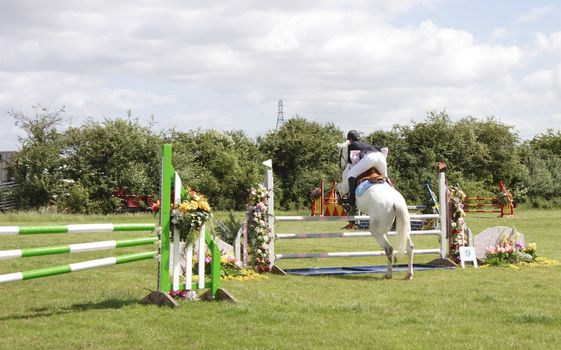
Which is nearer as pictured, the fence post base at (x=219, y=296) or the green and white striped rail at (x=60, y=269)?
the green and white striped rail at (x=60, y=269)

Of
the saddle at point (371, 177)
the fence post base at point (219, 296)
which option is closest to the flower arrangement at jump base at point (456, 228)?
the saddle at point (371, 177)

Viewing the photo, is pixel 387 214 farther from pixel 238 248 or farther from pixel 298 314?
pixel 298 314

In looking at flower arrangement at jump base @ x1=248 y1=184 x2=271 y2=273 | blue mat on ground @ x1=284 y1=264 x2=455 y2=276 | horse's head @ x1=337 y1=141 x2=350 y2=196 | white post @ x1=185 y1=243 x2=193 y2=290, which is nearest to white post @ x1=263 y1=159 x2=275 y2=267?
flower arrangement at jump base @ x1=248 y1=184 x2=271 y2=273

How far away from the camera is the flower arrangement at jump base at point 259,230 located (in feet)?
32.8

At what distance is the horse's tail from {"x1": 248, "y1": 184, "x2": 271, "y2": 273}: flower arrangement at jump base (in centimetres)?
192

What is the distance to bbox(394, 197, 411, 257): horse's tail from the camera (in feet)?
30.8

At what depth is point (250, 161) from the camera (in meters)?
30.6

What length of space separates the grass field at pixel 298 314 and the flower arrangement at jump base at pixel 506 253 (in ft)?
4.11

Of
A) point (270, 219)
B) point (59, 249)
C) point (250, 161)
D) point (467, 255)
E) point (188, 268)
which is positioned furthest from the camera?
point (250, 161)

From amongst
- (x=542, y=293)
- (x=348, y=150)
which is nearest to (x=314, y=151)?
(x=348, y=150)

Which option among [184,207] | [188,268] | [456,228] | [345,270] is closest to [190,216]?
[184,207]

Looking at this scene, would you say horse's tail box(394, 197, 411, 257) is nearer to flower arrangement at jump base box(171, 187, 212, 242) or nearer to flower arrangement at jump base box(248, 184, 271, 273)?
flower arrangement at jump base box(248, 184, 271, 273)

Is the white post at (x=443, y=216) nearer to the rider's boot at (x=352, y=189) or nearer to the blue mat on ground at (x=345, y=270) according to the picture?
the blue mat on ground at (x=345, y=270)

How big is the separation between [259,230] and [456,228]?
3.52 meters
